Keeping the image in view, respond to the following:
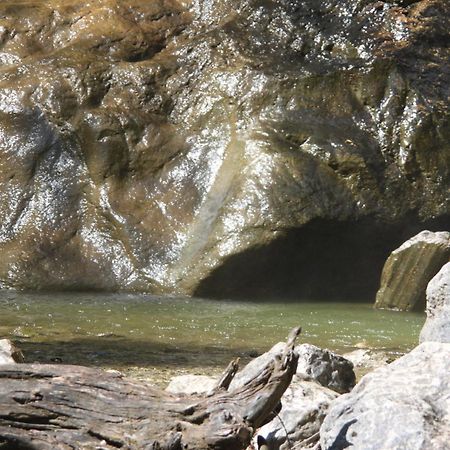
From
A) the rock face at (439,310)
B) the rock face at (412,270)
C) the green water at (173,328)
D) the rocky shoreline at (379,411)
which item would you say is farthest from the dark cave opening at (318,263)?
the rocky shoreline at (379,411)

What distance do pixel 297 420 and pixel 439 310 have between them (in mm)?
1671

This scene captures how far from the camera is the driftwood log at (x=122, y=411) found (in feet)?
10.8

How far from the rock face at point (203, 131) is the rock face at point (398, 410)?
7.10 meters

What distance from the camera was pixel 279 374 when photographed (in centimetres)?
343

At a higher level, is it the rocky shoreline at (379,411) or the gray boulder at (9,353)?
the rocky shoreline at (379,411)

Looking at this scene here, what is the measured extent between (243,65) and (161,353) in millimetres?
5982

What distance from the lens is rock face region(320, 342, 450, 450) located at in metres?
3.13

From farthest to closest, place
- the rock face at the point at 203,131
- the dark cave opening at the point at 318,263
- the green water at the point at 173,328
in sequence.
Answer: the rock face at the point at 203,131 → the dark cave opening at the point at 318,263 → the green water at the point at 173,328

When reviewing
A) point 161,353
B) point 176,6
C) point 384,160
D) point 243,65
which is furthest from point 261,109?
point 161,353

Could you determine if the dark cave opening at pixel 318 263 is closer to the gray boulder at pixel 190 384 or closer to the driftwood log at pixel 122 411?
the gray boulder at pixel 190 384

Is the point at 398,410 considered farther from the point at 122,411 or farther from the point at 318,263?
the point at 318,263

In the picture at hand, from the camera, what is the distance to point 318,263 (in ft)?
36.2

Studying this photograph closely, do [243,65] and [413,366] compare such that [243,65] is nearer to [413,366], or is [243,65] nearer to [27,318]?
[27,318]

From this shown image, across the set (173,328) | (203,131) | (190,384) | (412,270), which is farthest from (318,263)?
(190,384)
